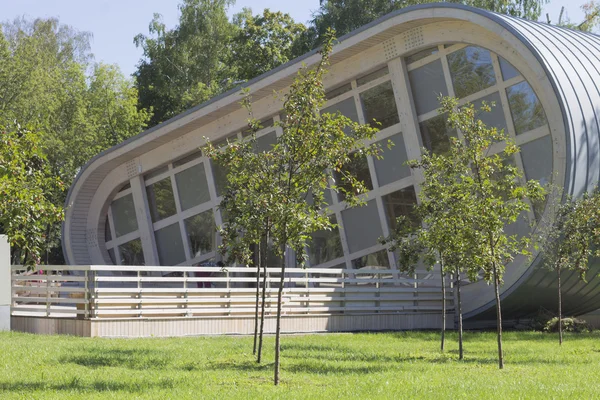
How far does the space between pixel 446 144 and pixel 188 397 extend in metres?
16.2

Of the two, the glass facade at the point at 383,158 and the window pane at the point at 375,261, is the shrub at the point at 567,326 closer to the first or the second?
the glass facade at the point at 383,158

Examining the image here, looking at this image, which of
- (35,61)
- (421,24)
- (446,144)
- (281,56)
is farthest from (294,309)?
(281,56)

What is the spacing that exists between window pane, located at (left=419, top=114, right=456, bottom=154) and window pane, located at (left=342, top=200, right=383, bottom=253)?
2473 mm

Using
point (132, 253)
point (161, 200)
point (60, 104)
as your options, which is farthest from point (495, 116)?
point (60, 104)

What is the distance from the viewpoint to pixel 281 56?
52219 millimetres

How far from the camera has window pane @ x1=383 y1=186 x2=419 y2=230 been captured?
2589 centimetres

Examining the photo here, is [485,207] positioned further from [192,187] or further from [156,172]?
[156,172]

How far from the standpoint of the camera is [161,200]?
3173cm

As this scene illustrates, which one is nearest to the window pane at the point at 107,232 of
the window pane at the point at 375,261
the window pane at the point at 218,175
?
the window pane at the point at 218,175

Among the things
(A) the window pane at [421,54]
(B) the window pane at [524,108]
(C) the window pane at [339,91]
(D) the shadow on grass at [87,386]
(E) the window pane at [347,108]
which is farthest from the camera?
(C) the window pane at [339,91]

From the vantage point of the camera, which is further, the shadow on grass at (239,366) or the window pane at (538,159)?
the window pane at (538,159)

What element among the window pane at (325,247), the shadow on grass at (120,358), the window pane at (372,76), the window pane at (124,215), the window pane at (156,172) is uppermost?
the window pane at (372,76)

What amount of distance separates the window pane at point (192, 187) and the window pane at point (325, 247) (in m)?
4.43

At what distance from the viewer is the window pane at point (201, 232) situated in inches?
1194
